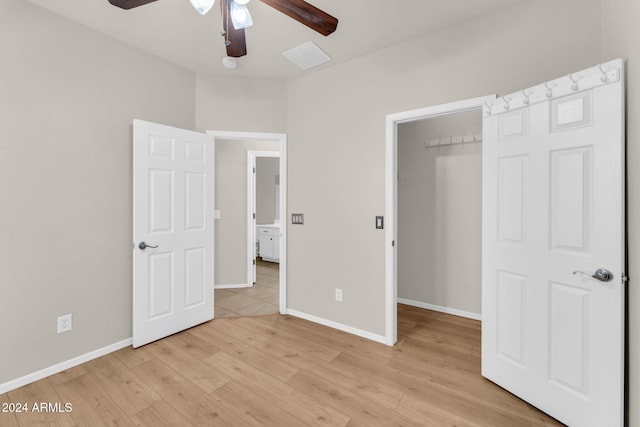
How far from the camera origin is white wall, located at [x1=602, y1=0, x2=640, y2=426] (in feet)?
4.59

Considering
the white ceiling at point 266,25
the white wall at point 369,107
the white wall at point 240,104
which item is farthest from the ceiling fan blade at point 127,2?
the white wall at point 369,107

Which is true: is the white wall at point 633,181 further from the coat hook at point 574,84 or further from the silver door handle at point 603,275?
the coat hook at point 574,84

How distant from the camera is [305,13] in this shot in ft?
5.73

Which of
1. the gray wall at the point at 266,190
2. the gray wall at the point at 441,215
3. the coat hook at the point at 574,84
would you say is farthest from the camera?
the gray wall at the point at 266,190

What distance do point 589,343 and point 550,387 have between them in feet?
1.27

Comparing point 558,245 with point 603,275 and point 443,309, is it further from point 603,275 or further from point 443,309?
point 443,309

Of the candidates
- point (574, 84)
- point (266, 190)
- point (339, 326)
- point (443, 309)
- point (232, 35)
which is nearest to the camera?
point (574, 84)

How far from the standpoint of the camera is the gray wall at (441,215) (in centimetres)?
333

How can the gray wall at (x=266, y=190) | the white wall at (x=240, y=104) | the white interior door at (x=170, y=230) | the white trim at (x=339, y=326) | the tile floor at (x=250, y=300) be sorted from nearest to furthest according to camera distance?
the white interior door at (x=170, y=230) < the white trim at (x=339, y=326) < the white wall at (x=240, y=104) < the tile floor at (x=250, y=300) < the gray wall at (x=266, y=190)

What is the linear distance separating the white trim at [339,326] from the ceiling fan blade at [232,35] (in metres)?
2.67

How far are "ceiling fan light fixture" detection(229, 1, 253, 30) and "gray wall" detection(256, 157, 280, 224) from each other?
16.6ft

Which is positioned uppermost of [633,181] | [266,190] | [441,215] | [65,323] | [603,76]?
[603,76]

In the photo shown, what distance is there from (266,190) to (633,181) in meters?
6.14

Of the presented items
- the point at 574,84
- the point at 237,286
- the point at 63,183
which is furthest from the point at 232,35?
the point at 237,286
